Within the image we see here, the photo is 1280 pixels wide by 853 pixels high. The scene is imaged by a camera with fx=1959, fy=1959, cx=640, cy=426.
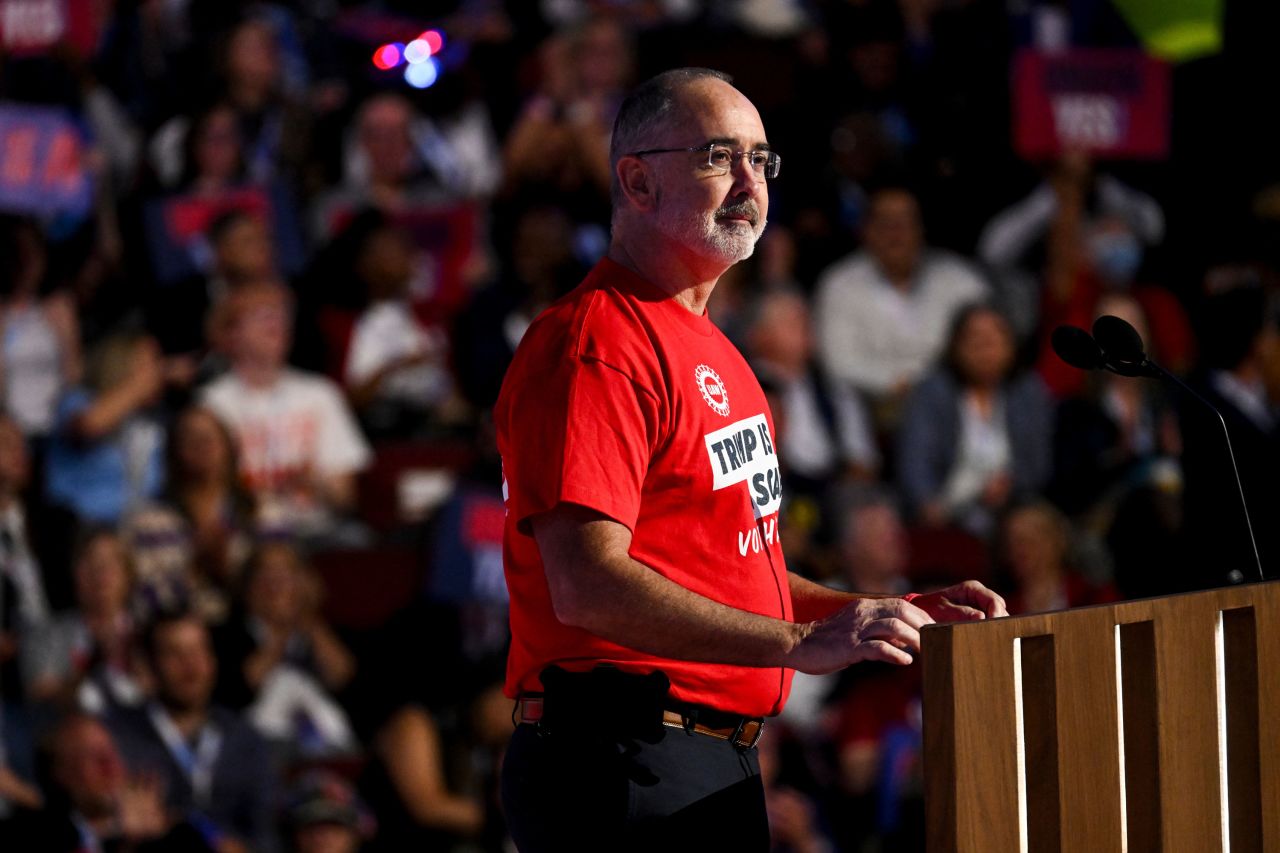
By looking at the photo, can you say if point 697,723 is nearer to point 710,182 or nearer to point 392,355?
point 710,182

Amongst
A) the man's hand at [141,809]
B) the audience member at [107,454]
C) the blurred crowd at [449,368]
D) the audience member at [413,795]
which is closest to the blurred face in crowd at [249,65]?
the blurred crowd at [449,368]

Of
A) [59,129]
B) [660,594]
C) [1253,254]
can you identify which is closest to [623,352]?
[660,594]

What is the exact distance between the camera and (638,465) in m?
2.53

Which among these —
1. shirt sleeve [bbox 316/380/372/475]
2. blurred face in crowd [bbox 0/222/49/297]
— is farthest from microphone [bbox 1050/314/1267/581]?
blurred face in crowd [bbox 0/222/49/297]

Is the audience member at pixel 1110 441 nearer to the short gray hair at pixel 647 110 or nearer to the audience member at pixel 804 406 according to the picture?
the audience member at pixel 804 406

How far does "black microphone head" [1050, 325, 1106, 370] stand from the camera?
9.40 ft

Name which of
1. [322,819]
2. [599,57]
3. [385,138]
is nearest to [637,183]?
[322,819]

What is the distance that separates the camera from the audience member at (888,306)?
26.2 ft

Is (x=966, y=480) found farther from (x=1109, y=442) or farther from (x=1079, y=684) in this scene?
(x=1079, y=684)

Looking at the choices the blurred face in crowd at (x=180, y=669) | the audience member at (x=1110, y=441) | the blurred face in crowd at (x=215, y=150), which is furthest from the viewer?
the blurred face in crowd at (x=215, y=150)

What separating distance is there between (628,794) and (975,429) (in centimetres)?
530

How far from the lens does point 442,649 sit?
21.2 ft

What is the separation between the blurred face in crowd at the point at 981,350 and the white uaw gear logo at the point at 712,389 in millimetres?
Answer: 5069

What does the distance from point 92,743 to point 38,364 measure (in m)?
1.78
